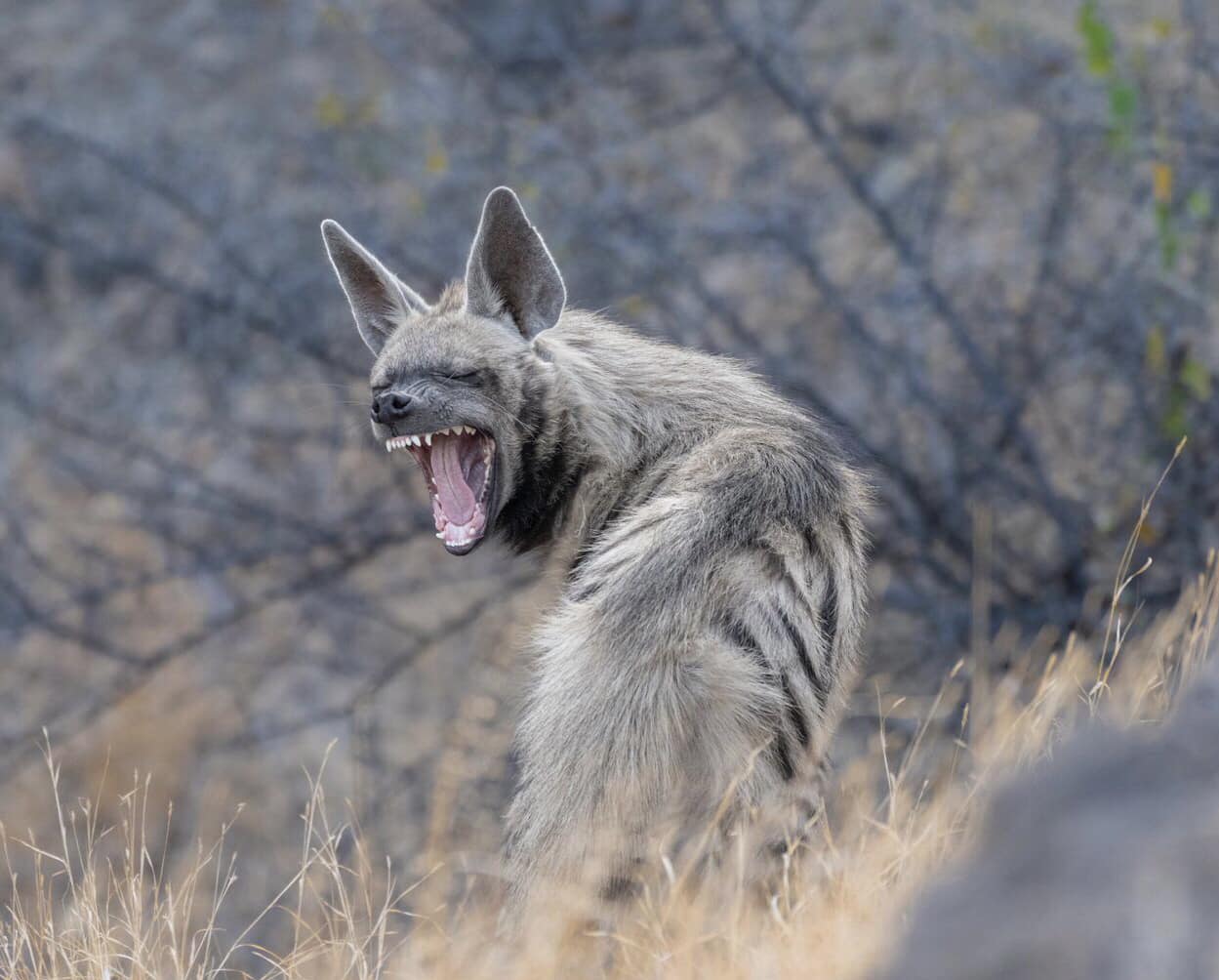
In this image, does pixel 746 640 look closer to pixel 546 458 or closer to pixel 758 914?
pixel 758 914

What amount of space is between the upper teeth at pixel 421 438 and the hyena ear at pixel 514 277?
282 millimetres

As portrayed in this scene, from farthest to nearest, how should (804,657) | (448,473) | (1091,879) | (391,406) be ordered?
(448,473) < (391,406) < (804,657) < (1091,879)

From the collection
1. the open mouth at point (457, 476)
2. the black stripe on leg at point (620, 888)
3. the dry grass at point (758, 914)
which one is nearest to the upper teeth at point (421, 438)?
the open mouth at point (457, 476)

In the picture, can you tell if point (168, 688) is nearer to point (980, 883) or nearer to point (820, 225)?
point (820, 225)

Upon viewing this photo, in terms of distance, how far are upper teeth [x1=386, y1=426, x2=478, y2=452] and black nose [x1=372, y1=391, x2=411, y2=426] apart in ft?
0.24

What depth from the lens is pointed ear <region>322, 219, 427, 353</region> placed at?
385cm

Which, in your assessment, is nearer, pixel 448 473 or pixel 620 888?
pixel 620 888

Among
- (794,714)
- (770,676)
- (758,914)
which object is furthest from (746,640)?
(758,914)

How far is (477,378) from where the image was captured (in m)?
3.52

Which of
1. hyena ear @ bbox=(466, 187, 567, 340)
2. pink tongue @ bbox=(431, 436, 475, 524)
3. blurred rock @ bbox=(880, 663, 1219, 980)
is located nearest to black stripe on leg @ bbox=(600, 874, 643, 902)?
pink tongue @ bbox=(431, 436, 475, 524)

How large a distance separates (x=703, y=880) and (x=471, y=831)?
4416 mm

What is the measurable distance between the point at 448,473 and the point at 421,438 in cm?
12

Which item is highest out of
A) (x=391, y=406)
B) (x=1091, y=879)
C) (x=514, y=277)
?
(x=1091, y=879)

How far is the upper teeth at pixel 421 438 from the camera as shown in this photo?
11.5 ft
